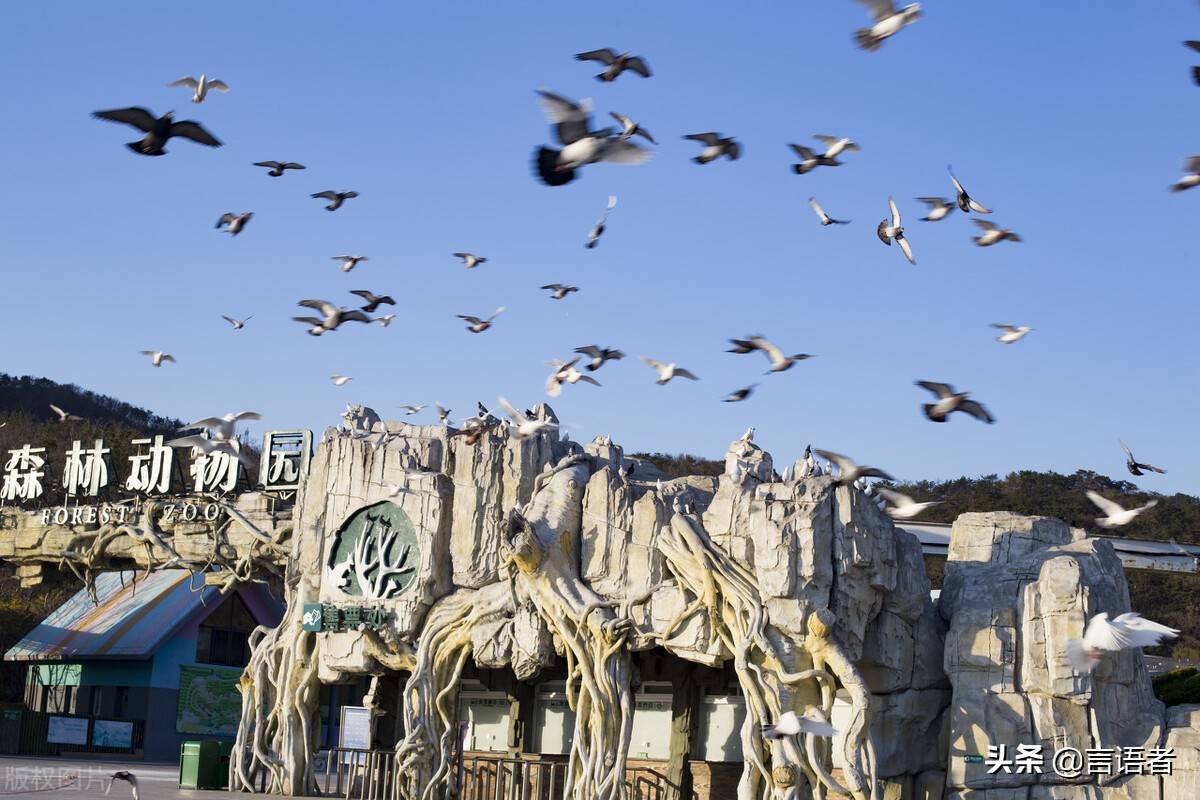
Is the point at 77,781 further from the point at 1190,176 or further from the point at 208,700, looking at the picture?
the point at 1190,176

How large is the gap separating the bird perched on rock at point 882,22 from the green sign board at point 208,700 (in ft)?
94.4

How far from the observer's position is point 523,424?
1917 centimetres

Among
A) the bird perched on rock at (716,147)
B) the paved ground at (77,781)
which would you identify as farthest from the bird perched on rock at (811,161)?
the paved ground at (77,781)

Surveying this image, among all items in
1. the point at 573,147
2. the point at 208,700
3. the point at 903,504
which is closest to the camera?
the point at 573,147

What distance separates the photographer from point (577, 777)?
18.9 m

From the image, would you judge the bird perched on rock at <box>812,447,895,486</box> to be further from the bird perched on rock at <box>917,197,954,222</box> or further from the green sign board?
the green sign board

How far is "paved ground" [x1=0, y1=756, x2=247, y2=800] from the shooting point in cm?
2023

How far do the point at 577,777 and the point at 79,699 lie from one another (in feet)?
74.5

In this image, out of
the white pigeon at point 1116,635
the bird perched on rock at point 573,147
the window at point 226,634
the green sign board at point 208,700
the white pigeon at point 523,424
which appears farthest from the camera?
the window at point 226,634

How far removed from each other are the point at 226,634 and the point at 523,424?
21.4 meters

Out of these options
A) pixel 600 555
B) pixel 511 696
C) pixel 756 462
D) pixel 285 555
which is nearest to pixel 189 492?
pixel 285 555

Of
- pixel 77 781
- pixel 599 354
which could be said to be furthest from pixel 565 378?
pixel 77 781

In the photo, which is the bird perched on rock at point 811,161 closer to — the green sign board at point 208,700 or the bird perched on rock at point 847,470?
the bird perched on rock at point 847,470

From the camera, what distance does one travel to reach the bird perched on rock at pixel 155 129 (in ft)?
36.7
